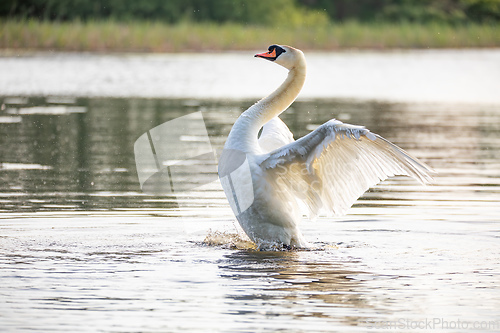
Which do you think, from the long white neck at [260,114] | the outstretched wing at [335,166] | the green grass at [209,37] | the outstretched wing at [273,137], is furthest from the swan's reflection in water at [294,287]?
the green grass at [209,37]

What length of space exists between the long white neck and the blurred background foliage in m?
32.2

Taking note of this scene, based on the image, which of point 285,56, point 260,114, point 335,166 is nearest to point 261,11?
point 285,56

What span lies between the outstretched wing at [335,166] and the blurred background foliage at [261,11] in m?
32.6

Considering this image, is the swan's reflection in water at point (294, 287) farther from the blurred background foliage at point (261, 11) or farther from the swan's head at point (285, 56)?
the blurred background foliage at point (261, 11)

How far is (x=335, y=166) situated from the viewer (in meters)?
7.24

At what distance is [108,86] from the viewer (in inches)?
990

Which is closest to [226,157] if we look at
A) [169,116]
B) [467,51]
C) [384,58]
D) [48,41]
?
[169,116]

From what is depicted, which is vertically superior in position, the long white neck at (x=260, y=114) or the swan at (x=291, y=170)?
the long white neck at (x=260, y=114)

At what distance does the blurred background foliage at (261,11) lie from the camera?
43.7m

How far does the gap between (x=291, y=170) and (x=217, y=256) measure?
883mm

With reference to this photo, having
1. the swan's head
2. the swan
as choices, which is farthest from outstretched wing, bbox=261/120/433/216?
the swan's head

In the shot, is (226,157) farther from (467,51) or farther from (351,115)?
(467,51)

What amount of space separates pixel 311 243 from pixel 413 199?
7.93 ft

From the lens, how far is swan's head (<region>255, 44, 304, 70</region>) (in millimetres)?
7602
